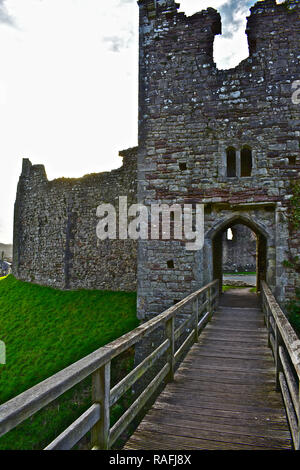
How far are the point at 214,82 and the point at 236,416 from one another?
8118 millimetres

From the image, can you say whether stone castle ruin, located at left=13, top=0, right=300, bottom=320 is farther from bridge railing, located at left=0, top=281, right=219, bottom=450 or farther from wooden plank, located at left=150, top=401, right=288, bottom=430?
bridge railing, located at left=0, top=281, right=219, bottom=450

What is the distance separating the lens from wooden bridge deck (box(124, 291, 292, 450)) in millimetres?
3137

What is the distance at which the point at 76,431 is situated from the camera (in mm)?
2240

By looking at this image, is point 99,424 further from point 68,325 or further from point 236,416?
point 68,325

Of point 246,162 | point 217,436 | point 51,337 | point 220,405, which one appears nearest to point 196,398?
point 220,405

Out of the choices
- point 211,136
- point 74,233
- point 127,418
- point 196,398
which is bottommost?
point 196,398

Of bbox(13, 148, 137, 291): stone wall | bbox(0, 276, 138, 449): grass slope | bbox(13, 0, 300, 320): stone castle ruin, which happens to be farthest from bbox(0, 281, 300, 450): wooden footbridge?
bbox(13, 148, 137, 291): stone wall

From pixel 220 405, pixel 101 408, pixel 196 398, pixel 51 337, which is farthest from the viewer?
pixel 51 337

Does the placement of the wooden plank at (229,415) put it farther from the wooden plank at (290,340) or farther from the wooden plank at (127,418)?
the wooden plank at (290,340)

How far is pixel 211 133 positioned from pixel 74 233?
8.31m

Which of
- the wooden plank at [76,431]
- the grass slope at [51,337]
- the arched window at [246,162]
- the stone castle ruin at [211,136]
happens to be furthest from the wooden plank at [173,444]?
the arched window at [246,162]

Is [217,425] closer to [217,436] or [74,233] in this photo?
[217,436]

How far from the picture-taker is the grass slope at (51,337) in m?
7.93
